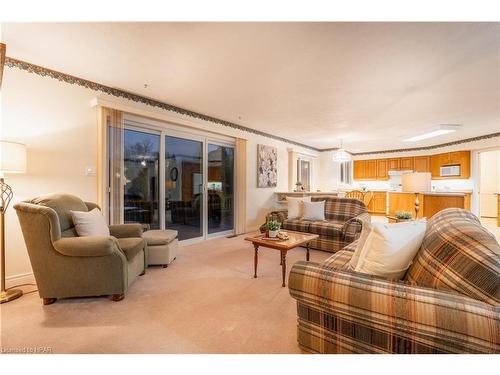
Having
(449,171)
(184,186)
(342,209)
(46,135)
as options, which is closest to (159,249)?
(184,186)

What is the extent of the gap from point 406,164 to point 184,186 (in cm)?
725

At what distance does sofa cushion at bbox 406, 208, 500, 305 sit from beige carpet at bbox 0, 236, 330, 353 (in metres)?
0.94

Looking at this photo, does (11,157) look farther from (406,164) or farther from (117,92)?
(406,164)

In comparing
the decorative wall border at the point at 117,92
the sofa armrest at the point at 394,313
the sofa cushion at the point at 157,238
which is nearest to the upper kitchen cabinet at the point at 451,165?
the decorative wall border at the point at 117,92

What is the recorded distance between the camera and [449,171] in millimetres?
6598

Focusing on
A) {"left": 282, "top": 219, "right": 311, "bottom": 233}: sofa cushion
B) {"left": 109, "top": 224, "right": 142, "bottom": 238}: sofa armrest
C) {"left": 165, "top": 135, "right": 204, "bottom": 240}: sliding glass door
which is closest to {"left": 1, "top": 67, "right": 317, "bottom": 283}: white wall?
{"left": 109, "top": 224, "right": 142, "bottom": 238}: sofa armrest

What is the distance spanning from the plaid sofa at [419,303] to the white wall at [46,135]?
297 centimetres

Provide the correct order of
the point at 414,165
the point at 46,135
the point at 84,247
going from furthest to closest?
the point at 414,165
the point at 46,135
the point at 84,247

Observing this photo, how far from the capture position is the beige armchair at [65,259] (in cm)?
199

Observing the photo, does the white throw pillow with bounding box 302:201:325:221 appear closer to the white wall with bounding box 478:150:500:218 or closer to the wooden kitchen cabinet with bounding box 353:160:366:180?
the wooden kitchen cabinet with bounding box 353:160:366:180

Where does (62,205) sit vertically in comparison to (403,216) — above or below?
above
